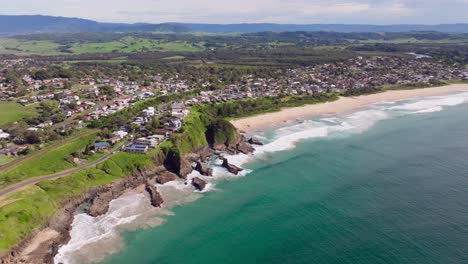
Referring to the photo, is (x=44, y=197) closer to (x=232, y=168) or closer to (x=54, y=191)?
(x=54, y=191)

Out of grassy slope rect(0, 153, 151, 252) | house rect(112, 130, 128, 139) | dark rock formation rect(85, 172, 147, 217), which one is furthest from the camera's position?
house rect(112, 130, 128, 139)

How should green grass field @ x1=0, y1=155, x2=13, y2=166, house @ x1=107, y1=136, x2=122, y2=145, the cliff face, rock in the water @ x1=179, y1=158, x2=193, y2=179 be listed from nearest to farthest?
the cliff face < green grass field @ x1=0, y1=155, x2=13, y2=166 < rock in the water @ x1=179, y1=158, x2=193, y2=179 < house @ x1=107, y1=136, x2=122, y2=145

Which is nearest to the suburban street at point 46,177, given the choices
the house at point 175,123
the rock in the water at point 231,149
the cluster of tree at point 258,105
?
the house at point 175,123

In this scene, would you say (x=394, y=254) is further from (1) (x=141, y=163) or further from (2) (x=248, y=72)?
(2) (x=248, y=72)

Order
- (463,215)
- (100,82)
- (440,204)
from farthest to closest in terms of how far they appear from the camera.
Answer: (100,82)
(440,204)
(463,215)

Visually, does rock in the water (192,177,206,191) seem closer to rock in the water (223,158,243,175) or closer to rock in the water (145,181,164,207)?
rock in the water (145,181,164,207)

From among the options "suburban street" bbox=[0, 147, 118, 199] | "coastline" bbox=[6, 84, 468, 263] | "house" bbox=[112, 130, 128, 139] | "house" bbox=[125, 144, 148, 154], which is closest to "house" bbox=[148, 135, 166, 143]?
"house" bbox=[125, 144, 148, 154]

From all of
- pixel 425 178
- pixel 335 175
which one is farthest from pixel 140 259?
pixel 425 178
